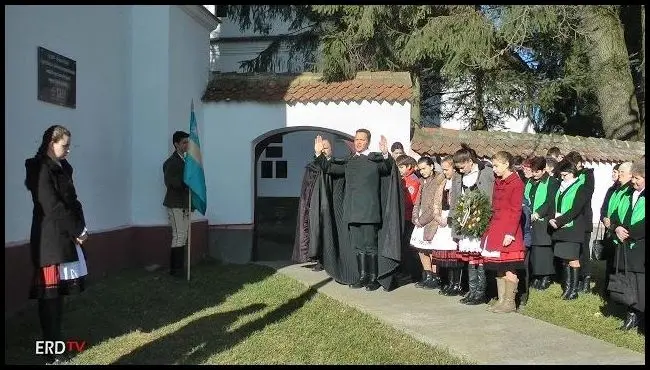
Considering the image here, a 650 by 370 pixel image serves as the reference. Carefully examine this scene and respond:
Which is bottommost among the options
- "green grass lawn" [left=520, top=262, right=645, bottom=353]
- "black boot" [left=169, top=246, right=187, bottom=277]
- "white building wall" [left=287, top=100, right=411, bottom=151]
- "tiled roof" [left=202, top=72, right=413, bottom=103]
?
"green grass lawn" [left=520, top=262, right=645, bottom=353]

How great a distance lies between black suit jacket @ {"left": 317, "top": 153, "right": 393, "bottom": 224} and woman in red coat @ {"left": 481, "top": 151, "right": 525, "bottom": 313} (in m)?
1.64

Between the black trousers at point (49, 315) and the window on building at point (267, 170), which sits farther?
the window on building at point (267, 170)

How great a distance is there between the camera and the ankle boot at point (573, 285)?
7524 mm

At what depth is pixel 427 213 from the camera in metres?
7.70

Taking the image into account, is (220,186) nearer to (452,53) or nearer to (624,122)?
(452,53)

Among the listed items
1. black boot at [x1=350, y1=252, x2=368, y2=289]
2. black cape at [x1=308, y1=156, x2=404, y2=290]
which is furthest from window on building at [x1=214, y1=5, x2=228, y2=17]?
black boot at [x1=350, y1=252, x2=368, y2=289]

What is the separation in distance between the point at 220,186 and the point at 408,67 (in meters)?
5.15

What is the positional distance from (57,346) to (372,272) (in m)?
4.02

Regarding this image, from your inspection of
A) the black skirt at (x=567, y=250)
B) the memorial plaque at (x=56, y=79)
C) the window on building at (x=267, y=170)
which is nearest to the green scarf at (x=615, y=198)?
the black skirt at (x=567, y=250)

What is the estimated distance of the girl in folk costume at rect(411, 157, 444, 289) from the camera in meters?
7.63

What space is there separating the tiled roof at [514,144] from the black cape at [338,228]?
275 cm

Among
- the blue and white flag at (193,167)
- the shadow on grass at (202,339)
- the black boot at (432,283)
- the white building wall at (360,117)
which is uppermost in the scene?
the white building wall at (360,117)

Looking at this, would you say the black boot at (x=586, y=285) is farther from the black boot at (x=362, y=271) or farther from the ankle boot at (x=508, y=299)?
the black boot at (x=362, y=271)

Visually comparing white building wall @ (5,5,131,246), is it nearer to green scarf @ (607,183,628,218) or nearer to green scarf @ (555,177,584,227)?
green scarf @ (555,177,584,227)
